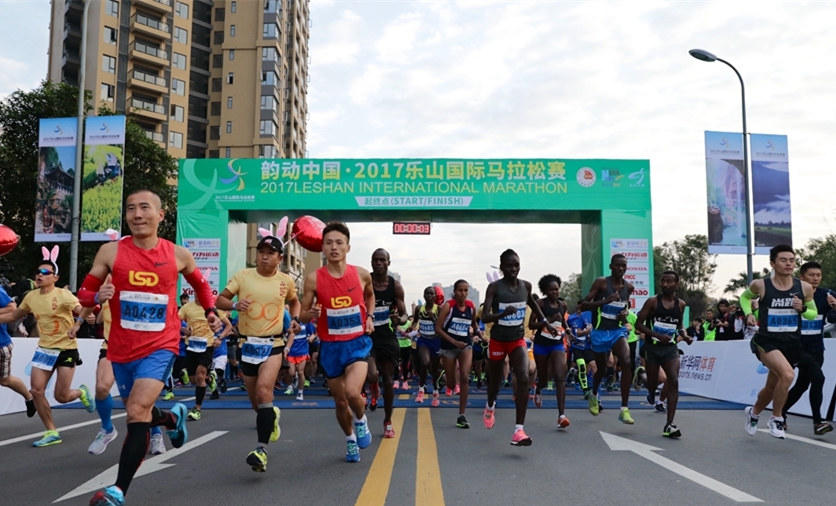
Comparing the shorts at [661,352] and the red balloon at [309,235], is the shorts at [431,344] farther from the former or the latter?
the shorts at [661,352]

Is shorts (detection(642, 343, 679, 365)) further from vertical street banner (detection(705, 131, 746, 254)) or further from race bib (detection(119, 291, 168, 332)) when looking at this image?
vertical street banner (detection(705, 131, 746, 254))

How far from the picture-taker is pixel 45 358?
8461 millimetres

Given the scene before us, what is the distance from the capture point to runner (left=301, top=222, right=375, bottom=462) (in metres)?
6.63

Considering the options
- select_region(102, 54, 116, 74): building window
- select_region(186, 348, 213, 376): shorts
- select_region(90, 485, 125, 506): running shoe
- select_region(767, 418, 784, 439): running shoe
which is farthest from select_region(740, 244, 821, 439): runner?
select_region(102, 54, 116, 74): building window

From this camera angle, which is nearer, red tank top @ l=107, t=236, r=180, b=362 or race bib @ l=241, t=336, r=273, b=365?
red tank top @ l=107, t=236, r=180, b=362

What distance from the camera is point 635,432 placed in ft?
29.6

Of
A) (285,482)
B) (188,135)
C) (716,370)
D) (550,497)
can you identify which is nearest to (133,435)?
(285,482)

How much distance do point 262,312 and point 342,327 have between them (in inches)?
39.4

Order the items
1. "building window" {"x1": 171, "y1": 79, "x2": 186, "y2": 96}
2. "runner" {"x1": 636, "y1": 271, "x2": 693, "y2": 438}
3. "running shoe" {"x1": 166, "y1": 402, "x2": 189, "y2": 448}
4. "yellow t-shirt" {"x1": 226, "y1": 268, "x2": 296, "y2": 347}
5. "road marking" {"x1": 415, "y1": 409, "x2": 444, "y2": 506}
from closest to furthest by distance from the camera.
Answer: "road marking" {"x1": 415, "y1": 409, "x2": 444, "y2": 506} → "running shoe" {"x1": 166, "y1": 402, "x2": 189, "y2": 448} → "yellow t-shirt" {"x1": 226, "y1": 268, "x2": 296, "y2": 347} → "runner" {"x1": 636, "y1": 271, "x2": 693, "y2": 438} → "building window" {"x1": 171, "y1": 79, "x2": 186, "y2": 96}

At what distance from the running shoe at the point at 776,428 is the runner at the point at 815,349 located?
777 mm

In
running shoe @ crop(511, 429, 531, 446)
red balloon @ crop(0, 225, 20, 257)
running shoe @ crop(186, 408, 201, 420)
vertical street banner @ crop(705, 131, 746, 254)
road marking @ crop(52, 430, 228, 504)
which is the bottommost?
running shoe @ crop(186, 408, 201, 420)

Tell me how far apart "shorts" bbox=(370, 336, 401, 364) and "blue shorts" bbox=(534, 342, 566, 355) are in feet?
7.01

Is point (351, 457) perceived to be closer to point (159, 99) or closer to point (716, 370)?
point (716, 370)

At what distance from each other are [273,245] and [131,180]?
105ft
